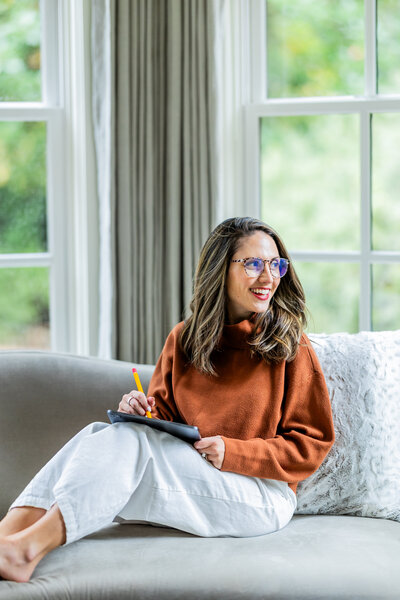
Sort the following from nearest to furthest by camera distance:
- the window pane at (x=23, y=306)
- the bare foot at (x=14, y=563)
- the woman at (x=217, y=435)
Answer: the bare foot at (x=14, y=563) < the woman at (x=217, y=435) < the window pane at (x=23, y=306)

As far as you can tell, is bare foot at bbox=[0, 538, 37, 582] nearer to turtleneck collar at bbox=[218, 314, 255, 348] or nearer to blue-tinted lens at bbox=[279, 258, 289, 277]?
turtleneck collar at bbox=[218, 314, 255, 348]

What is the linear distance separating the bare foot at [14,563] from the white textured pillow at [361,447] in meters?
0.79

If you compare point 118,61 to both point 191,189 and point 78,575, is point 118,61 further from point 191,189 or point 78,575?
point 78,575

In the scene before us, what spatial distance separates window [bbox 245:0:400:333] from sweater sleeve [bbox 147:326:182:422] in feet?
2.75

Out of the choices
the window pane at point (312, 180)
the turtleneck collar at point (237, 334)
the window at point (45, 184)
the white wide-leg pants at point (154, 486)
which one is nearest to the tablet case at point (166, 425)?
the white wide-leg pants at point (154, 486)

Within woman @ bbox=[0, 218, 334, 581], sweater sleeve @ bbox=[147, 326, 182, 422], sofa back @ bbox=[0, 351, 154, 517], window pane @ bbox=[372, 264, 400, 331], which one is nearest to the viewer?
woman @ bbox=[0, 218, 334, 581]

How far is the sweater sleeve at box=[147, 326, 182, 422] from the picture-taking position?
2168 mm

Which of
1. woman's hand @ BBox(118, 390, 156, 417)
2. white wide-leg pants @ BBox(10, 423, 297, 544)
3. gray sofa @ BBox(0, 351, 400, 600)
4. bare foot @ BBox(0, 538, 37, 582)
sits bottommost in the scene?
gray sofa @ BBox(0, 351, 400, 600)

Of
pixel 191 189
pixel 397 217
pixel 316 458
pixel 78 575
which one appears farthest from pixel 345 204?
pixel 78 575

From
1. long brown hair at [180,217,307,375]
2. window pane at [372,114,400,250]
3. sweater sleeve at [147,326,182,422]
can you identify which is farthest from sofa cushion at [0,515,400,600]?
window pane at [372,114,400,250]

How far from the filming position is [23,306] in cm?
301

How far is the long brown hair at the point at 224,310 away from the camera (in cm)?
208

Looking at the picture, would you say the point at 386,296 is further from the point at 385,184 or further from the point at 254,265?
the point at 254,265

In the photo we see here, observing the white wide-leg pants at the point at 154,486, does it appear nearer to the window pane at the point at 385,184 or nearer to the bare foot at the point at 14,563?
the bare foot at the point at 14,563
